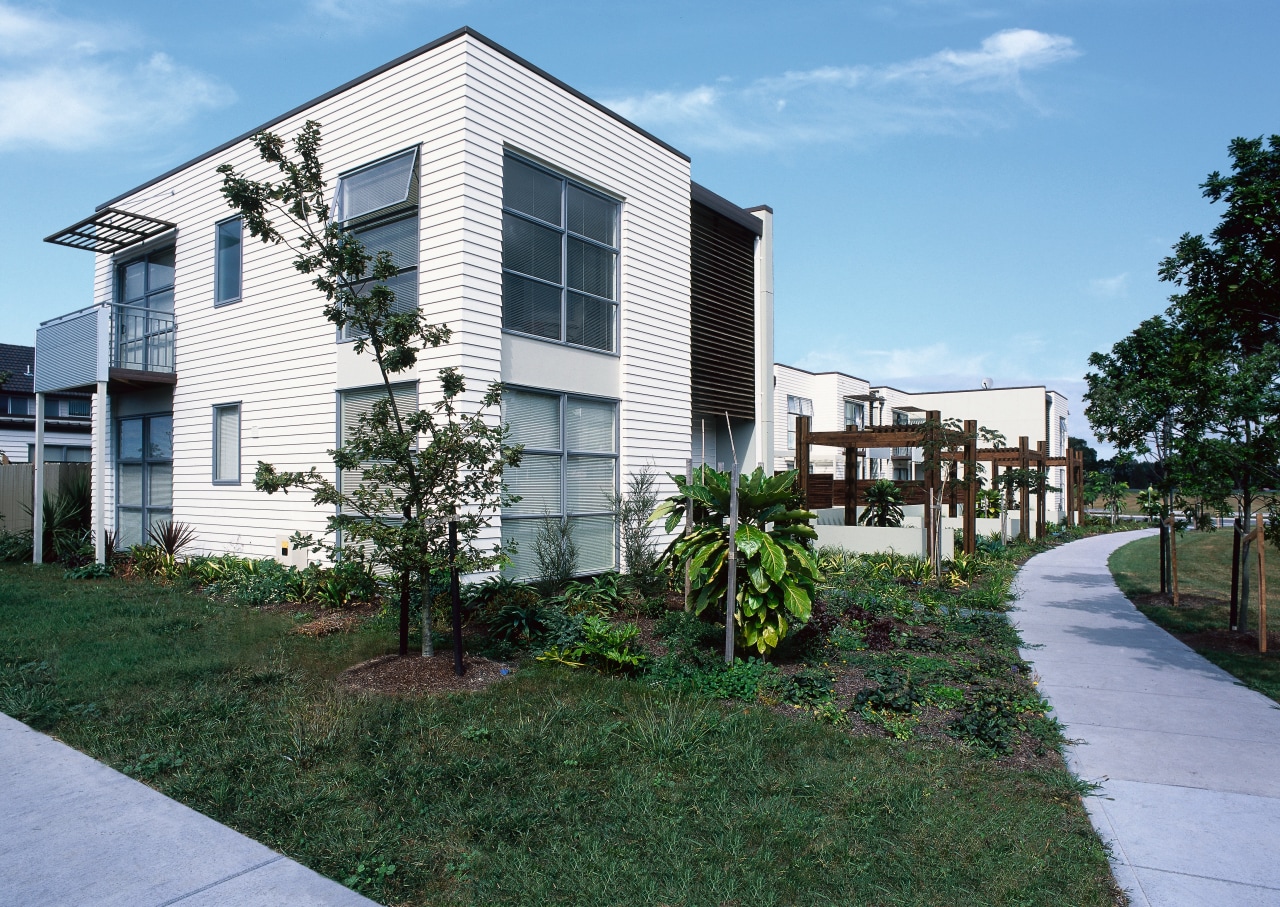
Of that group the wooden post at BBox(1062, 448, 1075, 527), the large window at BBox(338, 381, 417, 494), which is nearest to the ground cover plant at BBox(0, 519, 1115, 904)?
the large window at BBox(338, 381, 417, 494)

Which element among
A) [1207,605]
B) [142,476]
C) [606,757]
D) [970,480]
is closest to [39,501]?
[142,476]

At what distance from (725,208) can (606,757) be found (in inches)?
481

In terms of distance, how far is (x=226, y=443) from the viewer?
13180 millimetres

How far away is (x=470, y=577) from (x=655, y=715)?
478 cm

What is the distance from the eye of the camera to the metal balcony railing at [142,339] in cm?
1440

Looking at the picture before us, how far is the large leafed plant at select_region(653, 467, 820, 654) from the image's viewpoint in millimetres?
7051

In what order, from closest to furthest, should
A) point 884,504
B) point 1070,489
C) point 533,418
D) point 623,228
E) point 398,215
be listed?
point 398,215 < point 533,418 < point 623,228 < point 884,504 < point 1070,489

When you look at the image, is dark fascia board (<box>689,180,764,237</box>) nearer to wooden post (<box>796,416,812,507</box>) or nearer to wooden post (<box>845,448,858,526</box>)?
wooden post (<box>796,416,812,507</box>)

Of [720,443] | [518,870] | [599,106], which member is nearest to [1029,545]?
[720,443]

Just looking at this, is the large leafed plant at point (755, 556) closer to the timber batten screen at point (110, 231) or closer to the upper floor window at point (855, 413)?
Result: the timber batten screen at point (110, 231)

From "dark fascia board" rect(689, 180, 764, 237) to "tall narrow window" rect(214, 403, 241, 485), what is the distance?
8279mm

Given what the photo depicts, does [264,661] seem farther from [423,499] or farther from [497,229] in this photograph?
[497,229]

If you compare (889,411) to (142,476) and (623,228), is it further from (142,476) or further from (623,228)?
(142,476)

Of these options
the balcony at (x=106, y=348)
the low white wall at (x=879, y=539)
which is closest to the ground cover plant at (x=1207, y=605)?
the low white wall at (x=879, y=539)
